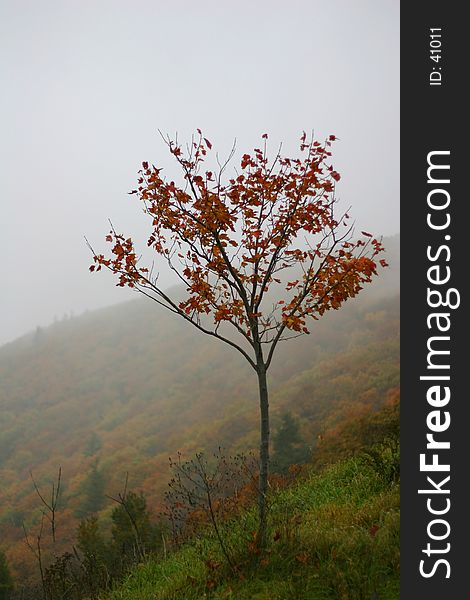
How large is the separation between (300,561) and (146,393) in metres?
78.0

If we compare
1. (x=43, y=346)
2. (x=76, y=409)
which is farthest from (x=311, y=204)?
(x=43, y=346)

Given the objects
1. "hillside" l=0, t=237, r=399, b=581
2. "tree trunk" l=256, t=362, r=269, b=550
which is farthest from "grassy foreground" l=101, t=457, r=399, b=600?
"hillside" l=0, t=237, r=399, b=581

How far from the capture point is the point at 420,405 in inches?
152

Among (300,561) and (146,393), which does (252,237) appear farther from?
(146,393)

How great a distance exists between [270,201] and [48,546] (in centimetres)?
3899

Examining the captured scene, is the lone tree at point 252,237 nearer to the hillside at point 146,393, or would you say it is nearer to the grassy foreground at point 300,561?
the grassy foreground at point 300,561

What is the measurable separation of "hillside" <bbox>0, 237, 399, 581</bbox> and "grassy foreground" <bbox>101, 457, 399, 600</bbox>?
24.3 metres

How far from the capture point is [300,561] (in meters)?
4.30

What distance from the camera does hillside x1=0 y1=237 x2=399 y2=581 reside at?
40.2 meters

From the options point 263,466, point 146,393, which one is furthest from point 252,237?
point 146,393

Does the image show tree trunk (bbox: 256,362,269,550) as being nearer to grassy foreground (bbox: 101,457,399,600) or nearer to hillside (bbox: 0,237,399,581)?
grassy foreground (bbox: 101,457,399,600)

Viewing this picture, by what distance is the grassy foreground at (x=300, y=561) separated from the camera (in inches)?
156

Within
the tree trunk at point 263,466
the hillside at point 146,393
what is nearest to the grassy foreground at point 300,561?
the tree trunk at point 263,466

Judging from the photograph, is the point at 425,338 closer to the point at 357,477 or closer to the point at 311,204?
the point at 311,204
